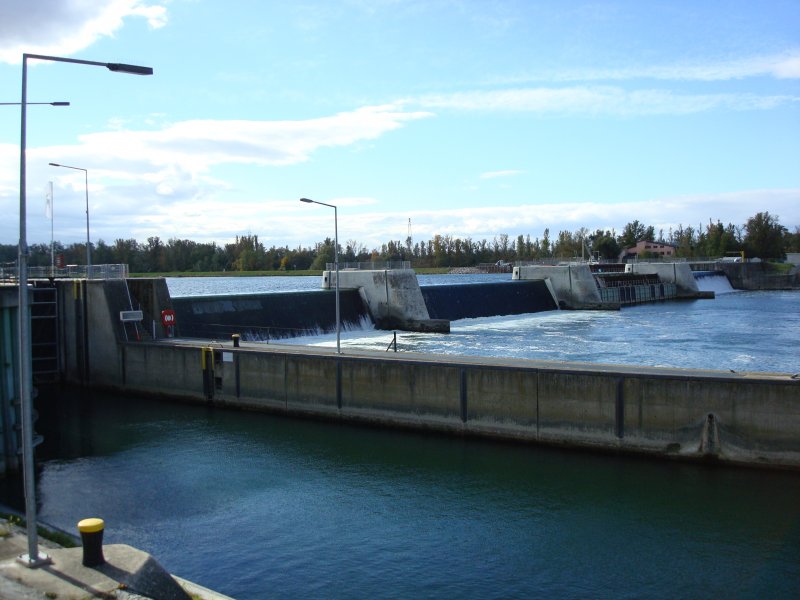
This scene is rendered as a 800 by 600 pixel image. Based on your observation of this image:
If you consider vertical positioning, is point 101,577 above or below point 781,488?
above

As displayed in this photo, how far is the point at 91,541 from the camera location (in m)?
10.4

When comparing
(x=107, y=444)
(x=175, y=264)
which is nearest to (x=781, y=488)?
(x=107, y=444)

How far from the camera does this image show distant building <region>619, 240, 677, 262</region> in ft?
538

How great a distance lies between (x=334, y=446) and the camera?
2436 centimetres

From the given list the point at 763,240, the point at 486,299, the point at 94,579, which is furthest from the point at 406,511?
the point at 763,240

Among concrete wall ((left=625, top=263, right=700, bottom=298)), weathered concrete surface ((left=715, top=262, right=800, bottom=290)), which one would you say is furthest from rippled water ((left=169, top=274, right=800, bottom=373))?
weathered concrete surface ((left=715, top=262, right=800, bottom=290))

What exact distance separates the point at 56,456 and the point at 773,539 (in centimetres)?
2073

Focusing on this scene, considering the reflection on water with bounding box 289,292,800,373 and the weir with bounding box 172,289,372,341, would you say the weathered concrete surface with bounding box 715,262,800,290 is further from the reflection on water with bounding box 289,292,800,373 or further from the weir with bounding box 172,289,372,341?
the weir with bounding box 172,289,372,341

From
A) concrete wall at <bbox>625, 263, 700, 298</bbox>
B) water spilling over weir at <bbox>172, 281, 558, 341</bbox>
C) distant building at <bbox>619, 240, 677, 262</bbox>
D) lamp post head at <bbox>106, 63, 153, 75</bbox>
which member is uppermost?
distant building at <bbox>619, 240, 677, 262</bbox>

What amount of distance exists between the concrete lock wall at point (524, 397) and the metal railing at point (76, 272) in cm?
612

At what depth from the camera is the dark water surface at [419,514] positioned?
46.0 ft

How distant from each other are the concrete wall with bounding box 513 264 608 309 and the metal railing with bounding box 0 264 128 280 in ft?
162

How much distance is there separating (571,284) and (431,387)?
52421 millimetres

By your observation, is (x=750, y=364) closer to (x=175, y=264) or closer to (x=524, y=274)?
(x=524, y=274)
